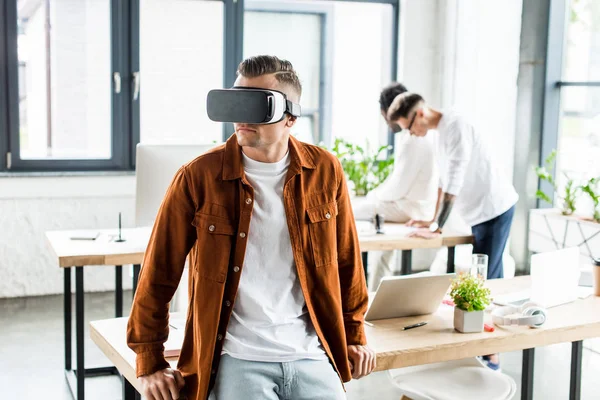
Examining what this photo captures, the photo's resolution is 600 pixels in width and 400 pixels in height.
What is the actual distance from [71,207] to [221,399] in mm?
3907

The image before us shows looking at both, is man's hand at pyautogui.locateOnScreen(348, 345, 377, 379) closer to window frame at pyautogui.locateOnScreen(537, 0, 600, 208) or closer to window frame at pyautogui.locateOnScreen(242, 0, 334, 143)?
window frame at pyautogui.locateOnScreen(537, 0, 600, 208)

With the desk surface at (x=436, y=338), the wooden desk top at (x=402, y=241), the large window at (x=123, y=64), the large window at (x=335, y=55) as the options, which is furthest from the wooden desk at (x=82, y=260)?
the large window at (x=335, y=55)

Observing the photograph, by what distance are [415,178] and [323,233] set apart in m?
2.67

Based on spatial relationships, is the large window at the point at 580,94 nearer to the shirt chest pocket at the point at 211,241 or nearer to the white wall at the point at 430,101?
the white wall at the point at 430,101

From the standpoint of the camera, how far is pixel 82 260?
11.1ft

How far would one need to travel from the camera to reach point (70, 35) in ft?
17.6

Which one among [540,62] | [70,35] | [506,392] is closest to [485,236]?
[506,392]

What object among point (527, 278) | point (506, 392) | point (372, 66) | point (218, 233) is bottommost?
point (506, 392)

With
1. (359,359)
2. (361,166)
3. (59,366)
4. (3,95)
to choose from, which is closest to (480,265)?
(359,359)

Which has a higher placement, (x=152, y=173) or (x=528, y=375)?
(x=152, y=173)

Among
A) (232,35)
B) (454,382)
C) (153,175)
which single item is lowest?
(454,382)

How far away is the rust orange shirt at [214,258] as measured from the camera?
5.95 ft

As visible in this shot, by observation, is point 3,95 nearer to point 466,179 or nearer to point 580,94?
point 466,179

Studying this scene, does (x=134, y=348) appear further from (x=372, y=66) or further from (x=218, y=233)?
(x=372, y=66)
